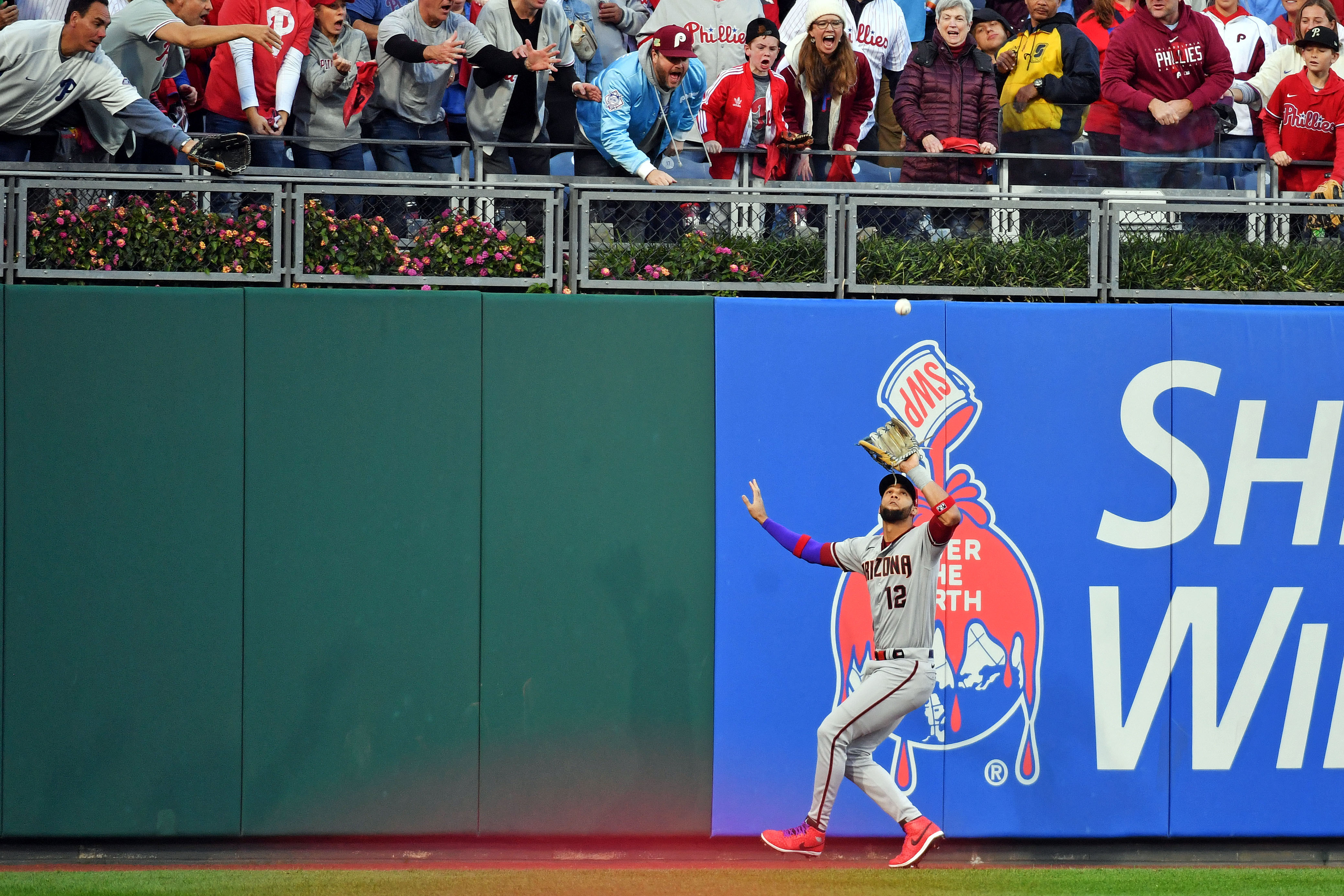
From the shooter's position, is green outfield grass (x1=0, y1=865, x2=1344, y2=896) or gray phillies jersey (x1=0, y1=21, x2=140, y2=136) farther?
gray phillies jersey (x1=0, y1=21, x2=140, y2=136)

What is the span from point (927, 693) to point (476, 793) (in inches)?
112

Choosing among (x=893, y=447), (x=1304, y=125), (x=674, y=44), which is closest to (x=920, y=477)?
(x=893, y=447)

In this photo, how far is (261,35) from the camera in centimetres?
843

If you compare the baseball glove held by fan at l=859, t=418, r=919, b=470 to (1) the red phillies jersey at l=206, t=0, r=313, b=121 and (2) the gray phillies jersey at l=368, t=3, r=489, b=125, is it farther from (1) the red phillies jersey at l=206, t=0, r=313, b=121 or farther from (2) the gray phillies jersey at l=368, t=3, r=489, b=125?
(1) the red phillies jersey at l=206, t=0, r=313, b=121

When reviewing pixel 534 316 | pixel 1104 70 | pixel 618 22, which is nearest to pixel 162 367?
pixel 534 316

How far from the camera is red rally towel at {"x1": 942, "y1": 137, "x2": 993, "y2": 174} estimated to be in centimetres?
919

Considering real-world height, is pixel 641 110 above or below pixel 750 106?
below

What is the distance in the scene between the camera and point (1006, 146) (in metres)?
9.73

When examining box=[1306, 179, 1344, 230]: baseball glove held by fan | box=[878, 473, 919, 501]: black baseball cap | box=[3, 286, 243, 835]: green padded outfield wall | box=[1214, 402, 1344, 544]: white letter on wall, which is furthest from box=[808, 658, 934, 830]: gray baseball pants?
box=[1306, 179, 1344, 230]: baseball glove held by fan

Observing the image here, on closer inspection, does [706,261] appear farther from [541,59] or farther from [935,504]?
[935,504]

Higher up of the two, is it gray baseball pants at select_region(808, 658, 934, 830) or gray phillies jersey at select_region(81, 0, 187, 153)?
gray phillies jersey at select_region(81, 0, 187, 153)

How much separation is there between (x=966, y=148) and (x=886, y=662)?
4015 mm

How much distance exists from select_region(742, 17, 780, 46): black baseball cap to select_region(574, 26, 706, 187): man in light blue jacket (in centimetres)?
40

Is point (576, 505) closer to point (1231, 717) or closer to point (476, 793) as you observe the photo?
point (476, 793)
